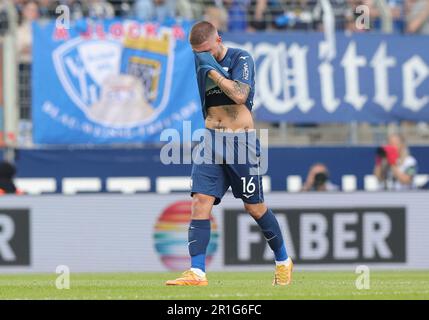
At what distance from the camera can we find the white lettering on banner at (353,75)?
1978cm

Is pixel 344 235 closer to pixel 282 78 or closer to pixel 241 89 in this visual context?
pixel 282 78

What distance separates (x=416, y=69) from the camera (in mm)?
19984

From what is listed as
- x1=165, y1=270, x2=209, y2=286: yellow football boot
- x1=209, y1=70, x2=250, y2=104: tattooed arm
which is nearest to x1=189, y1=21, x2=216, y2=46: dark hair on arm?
x1=209, y1=70, x2=250, y2=104: tattooed arm

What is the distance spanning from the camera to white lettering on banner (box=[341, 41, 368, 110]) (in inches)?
779

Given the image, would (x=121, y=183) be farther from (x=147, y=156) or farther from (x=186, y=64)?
(x=186, y=64)

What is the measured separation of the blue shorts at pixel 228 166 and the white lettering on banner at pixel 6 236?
6.34 metres

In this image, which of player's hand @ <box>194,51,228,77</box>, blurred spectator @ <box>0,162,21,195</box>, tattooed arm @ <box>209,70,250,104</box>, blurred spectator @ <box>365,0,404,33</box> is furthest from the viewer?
blurred spectator @ <box>365,0,404,33</box>

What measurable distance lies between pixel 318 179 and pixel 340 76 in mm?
2059

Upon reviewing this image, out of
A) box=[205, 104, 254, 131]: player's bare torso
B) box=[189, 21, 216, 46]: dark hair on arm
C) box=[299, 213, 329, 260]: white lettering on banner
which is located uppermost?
box=[189, 21, 216, 46]: dark hair on arm

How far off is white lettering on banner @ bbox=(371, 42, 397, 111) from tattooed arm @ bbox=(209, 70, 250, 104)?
30.3ft

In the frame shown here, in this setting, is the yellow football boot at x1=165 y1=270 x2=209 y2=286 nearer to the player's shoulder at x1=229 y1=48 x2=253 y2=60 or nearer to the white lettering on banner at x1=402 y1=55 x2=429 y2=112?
the player's shoulder at x1=229 y1=48 x2=253 y2=60

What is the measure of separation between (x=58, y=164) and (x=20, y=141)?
0.69 m

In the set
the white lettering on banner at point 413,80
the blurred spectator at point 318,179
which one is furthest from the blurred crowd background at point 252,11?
the blurred spectator at point 318,179
